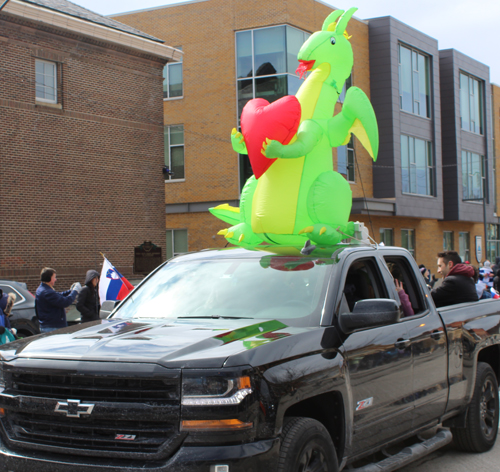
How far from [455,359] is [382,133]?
26.8m

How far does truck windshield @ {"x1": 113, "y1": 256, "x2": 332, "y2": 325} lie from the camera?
433 cm

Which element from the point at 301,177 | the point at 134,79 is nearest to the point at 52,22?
the point at 134,79

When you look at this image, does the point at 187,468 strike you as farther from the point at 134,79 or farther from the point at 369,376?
the point at 134,79

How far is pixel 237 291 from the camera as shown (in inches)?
179

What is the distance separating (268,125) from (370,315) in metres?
3.21

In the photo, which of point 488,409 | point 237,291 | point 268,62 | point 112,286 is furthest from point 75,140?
point 237,291

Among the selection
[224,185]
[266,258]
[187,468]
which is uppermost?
[224,185]

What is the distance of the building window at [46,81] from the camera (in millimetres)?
19797

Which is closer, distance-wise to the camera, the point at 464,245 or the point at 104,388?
the point at 104,388

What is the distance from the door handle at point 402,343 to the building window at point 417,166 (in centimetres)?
2839

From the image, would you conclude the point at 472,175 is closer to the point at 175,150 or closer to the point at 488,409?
the point at 175,150

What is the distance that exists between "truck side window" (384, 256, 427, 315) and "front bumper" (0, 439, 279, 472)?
2.65 metres

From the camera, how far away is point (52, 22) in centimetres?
1955

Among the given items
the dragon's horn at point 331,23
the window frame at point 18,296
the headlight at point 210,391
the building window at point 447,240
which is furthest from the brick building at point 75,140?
the building window at point 447,240
